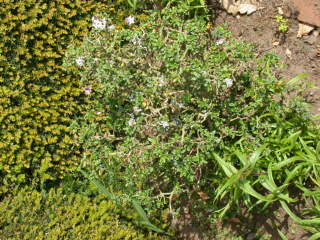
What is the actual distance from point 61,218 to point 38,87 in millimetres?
1070

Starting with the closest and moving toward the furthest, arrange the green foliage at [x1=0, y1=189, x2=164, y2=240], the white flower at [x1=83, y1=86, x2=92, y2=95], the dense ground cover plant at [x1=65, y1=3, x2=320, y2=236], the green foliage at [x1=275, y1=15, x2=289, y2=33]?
the dense ground cover plant at [x1=65, y1=3, x2=320, y2=236] < the green foliage at [x1=0, y1=189, x2=164, y2=240] < the white flower at [x1=83, y1=86, x2=92, y2=95] < the green foliage at [x1=275, y1=15, x2=289, y2=33]

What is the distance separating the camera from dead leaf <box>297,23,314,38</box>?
3.73 m

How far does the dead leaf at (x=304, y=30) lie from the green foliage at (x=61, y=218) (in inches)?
81.3

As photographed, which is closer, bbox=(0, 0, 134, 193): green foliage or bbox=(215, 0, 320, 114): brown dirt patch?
bbox=(0, 0, 134, 193): green foliage

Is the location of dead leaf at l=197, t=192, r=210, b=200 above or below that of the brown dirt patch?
below

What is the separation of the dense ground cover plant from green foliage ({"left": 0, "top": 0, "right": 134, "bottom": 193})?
1.24 ft

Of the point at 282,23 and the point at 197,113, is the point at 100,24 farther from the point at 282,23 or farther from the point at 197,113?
the point at 282,23

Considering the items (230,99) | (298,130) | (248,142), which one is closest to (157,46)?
(230,99)

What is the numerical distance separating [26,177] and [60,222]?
Answer: 59 centimetres

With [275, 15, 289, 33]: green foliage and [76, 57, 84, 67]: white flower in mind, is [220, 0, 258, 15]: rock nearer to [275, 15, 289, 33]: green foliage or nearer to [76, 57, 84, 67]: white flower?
[275, 15, 289, 33]: green foliage

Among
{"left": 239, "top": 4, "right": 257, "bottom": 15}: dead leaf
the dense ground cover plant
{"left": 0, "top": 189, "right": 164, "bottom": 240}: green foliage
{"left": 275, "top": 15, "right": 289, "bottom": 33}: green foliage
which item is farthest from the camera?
{"left": 239, "top": 4, "right": 257, "bottom": 15}: dead leaf

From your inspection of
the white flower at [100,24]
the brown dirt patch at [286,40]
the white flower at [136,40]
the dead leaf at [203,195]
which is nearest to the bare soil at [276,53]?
the brown dirt patch at [286,40]

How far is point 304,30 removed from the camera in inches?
148

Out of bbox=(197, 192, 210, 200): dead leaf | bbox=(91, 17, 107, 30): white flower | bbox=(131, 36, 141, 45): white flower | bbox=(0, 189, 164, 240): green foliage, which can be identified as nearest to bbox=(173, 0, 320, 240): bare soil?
bbox=(197, 192, 210, 200): dead leaf
